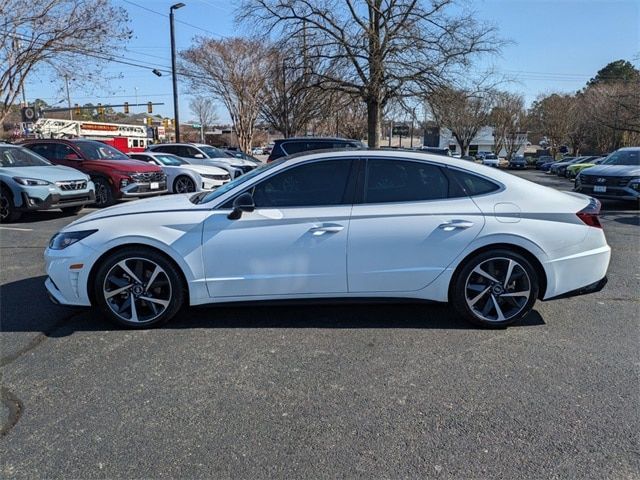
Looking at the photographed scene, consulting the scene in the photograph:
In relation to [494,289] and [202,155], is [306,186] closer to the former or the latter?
[494,289]

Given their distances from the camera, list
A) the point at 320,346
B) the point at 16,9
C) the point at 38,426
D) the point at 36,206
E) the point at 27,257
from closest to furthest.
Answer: the point at 38,426 → the point at 320,346 → the point at 27,257 → the point at 36,206 → the point at 16,9

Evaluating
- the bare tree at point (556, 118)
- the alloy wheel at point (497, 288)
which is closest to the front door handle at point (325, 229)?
the alloy wheel at point (497, 288)

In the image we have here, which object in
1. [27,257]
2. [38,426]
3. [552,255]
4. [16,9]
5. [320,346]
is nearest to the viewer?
[38,426]

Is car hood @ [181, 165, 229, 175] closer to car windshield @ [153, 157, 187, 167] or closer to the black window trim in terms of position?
car windshield @ [153, 157, 187, 167]

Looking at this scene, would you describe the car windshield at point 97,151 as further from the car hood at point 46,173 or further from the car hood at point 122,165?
the car hood at point 46,173

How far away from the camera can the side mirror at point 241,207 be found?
382 cm

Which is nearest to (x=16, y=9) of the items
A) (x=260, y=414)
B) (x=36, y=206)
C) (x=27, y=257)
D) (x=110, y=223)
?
(x=36, y=206)

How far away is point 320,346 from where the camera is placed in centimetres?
365

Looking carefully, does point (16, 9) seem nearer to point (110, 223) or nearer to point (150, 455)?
point (110, 223)

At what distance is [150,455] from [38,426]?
0.79 metres

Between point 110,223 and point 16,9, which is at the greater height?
point 16,9

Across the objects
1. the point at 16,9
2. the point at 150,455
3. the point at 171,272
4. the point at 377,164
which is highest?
the point at 16,9

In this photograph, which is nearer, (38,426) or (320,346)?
(38,426)

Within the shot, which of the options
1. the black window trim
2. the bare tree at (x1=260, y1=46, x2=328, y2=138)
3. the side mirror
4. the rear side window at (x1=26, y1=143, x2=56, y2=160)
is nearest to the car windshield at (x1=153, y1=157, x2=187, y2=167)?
the rear side window at (x1=26, y1=143, x2=56, y2=160)
